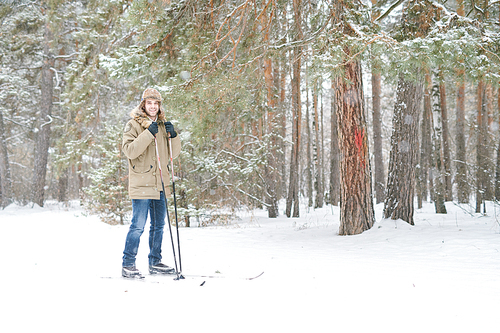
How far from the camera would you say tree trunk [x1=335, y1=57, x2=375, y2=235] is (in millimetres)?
5988

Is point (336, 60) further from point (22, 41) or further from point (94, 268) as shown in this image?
point (22, 41)

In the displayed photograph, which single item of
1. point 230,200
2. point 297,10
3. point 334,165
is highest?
point 297,10

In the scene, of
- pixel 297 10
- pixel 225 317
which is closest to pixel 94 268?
pixel 225 317

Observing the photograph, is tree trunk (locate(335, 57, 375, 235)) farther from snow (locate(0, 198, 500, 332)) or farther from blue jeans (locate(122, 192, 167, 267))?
blue jeans (locate(122, 192, 167, 267))

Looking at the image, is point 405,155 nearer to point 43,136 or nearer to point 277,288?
point 277,288

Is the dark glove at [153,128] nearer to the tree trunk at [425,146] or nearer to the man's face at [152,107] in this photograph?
the man's face at [152,107]

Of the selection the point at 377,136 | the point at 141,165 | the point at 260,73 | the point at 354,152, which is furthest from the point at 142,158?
the point at 377,136

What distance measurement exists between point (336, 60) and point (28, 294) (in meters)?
4.18

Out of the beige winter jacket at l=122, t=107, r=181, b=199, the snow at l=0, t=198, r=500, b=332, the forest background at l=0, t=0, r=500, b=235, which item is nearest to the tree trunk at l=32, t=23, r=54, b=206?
the forest background at l=0, t=0, r=500, b=235

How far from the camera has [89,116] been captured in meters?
8.38

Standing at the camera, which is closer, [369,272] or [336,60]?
[369,272]

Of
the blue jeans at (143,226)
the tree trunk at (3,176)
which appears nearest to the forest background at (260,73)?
the blue jeans at (143,226)

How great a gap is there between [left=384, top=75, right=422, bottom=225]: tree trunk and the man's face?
4762 mm

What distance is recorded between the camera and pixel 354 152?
601 cm
